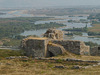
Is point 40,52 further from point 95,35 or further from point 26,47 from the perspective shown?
point 95,35

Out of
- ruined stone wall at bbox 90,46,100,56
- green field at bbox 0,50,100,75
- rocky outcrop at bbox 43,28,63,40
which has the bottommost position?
ruined stone wall at bbox 90,46,100,56

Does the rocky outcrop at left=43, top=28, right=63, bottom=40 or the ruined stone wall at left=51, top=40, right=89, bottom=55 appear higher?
the rocky outcrop at left=43, top=28, right=63, bottom=40

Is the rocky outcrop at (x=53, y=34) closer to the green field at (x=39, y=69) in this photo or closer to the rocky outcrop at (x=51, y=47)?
the rocky outcrop at (x=51, y=47)

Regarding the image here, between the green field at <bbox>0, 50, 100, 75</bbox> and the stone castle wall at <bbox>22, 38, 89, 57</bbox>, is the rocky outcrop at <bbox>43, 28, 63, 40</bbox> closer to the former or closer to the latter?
the stone castle wall at <bbox>22, 38, 89, 57</bbox>

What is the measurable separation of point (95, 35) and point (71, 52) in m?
74.8

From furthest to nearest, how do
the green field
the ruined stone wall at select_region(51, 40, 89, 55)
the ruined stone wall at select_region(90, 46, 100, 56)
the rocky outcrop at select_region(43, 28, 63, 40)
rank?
1. the rocky outcrop at select_region(43, 28, 63, 40)
2. the ruined stone wall at select_region(90, 46, 100, 56)
3. the ruined stone wall at select_region(51, 40, 89, 55)
4. the green field

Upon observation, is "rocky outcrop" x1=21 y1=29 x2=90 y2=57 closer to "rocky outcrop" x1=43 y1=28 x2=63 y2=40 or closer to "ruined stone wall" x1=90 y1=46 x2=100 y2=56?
"ruined stone wall" x1=90 y1=46 x2=100 y2=56

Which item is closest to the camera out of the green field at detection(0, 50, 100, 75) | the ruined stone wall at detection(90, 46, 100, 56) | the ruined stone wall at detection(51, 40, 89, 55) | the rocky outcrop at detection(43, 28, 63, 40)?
the green field at detection(0, 50, 100, 75)

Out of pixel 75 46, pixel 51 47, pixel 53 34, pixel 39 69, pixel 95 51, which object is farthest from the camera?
pixel 53 34

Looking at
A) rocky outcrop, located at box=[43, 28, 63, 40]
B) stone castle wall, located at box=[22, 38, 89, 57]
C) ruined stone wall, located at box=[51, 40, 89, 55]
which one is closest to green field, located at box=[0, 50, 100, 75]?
stone castle wall, located at box=[22, 38, 89, 57]

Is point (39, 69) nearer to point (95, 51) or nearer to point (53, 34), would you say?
point (95, 51)

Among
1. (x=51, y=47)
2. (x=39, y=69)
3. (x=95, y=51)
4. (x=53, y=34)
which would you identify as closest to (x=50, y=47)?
(x=51, y=47)

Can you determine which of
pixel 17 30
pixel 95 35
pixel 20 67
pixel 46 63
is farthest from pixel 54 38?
pixel 17 30

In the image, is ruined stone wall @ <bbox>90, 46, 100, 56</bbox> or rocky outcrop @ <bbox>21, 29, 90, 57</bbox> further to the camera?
ruined stone wall @ <bbox>90, 46, 100, 56</bbox>
